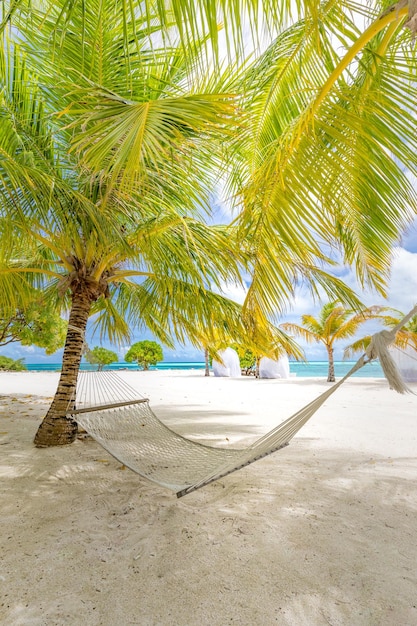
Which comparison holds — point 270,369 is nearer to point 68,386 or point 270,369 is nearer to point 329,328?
point 329,328

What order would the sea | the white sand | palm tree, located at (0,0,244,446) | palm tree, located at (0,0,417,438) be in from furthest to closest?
the sea → palm tree, located at (0,0,244,446) → palm tree, located at (0,0,417,438) → the white sand

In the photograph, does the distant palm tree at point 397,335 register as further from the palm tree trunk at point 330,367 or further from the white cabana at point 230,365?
the white cabana at point 230,365

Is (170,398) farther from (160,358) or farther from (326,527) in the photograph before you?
(160,358)

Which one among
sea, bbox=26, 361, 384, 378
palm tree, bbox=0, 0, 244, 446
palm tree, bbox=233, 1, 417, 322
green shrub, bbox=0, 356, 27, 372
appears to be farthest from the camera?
sea, bbox=26, 361, 384, 378

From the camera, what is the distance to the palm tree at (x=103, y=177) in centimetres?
136

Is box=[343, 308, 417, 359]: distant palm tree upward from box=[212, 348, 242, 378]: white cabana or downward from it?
Answer: upward

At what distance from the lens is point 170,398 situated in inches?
241

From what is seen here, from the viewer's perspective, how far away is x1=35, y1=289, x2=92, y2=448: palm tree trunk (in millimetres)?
2754

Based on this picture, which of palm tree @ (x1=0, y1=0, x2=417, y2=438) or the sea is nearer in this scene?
palm tree @ (x1=0, y1=0, x2=417, y2=438)

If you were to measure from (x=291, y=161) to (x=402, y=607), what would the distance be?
1689mm

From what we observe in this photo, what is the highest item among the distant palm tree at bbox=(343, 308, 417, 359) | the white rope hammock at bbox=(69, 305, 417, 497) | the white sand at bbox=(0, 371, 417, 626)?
the distant palm tree at bbox=(343, 308, 417, 359)

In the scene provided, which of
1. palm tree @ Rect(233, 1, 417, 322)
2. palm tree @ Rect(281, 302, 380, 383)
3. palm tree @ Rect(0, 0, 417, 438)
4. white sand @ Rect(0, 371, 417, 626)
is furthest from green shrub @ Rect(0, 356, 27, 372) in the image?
palm tree @ Rect(233, 1, 417, 322)

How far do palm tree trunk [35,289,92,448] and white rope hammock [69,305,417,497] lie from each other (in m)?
0.40

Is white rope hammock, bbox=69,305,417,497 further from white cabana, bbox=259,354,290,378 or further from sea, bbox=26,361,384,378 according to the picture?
white cabana, bbox=259,354,290,378
